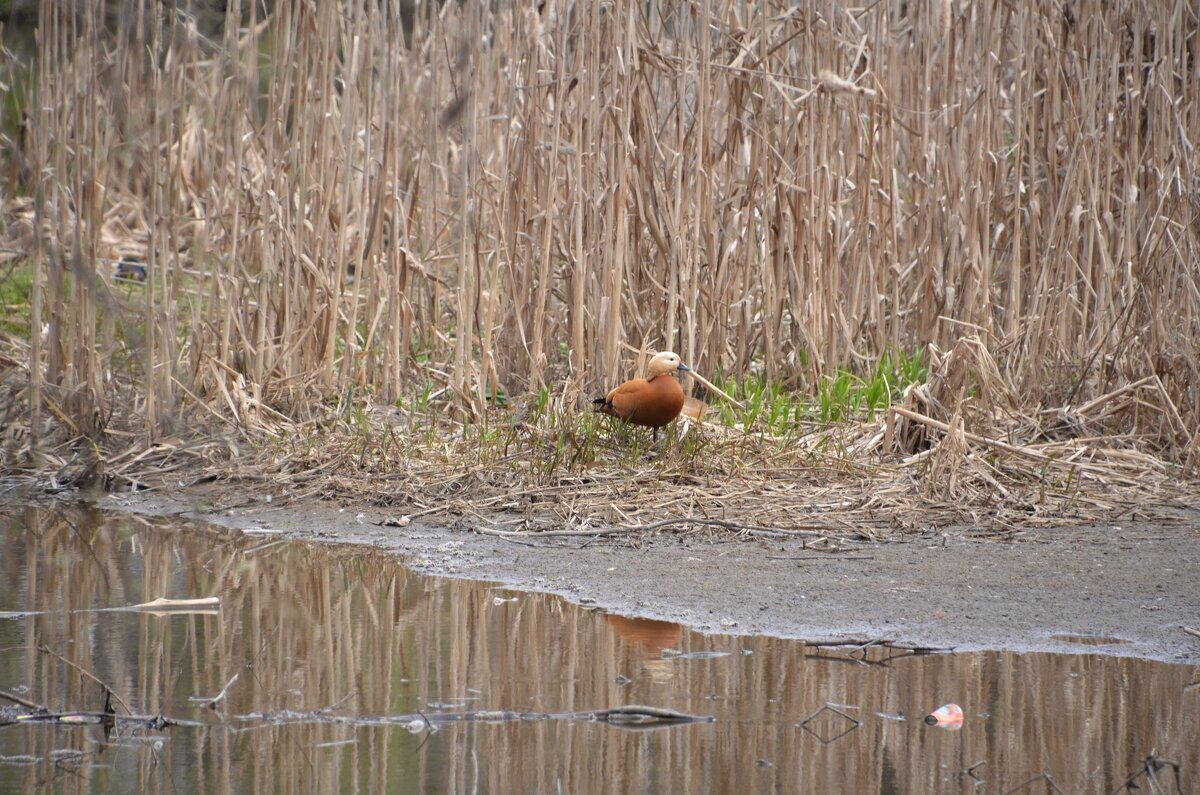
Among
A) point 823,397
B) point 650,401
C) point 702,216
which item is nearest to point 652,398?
point 650,401

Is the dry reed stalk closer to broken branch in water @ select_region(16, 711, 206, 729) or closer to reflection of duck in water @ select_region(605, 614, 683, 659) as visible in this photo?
reflection of duck in water @ select_region(605, 614, 683, 659)

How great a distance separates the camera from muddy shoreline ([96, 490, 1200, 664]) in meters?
3.69

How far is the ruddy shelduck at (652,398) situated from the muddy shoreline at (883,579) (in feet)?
2.18

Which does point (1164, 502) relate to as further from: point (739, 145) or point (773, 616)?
point (739, 145)

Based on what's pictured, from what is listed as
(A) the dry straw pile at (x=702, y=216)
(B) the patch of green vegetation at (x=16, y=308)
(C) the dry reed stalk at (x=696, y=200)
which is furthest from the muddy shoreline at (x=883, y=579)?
(B) the patch of green vegetation at (x=16, y=308)

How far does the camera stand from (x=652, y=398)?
532cm

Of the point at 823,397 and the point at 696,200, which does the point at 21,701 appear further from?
the point at 823,397

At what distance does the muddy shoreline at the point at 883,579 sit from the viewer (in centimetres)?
369

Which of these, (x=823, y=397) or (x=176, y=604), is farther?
(x=823, y=397)

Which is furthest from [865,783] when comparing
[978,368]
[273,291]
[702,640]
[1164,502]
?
[273,291]

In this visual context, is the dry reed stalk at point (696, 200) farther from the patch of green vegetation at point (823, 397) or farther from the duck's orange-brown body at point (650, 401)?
the duck's orange-brown body at point (650, 401)

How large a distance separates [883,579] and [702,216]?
255 cm

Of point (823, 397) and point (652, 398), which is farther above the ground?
point (652, 398)

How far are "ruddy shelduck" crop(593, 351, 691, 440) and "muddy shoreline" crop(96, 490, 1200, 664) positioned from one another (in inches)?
26.2
